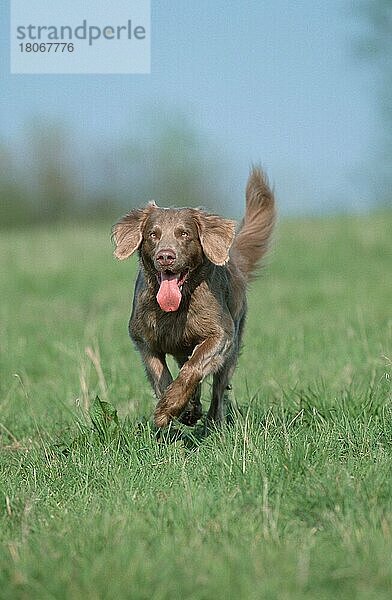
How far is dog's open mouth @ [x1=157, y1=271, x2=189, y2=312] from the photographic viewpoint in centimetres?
539

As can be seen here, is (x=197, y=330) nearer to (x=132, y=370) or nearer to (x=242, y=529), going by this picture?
(x=242, y=529)

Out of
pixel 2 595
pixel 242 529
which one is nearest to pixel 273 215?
pixel 242 529

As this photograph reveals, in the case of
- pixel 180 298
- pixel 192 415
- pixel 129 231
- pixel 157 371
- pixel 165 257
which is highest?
pixel 129 231

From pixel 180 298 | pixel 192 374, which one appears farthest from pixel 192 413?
pixel 180 298

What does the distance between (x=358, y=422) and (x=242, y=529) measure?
5.31 ft

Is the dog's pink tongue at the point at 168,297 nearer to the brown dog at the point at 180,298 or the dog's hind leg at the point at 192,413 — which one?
the brown dog at the point at 180,298

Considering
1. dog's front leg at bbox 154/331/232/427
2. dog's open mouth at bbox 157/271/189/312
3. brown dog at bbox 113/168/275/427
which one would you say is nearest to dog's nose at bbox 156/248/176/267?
brown dog at bbox 113/168/275/427

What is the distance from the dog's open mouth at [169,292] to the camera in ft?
17.7

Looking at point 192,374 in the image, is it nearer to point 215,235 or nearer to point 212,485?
point 215,235

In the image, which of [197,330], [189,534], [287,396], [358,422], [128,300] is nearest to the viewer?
[189,534]

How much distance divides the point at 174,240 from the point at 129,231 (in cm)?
32

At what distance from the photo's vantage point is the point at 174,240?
5516mm

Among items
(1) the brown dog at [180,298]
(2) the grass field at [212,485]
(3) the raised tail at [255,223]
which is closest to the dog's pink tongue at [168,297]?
(1) the brown dog at [180,298]

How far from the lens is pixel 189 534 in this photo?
3.79 metres
